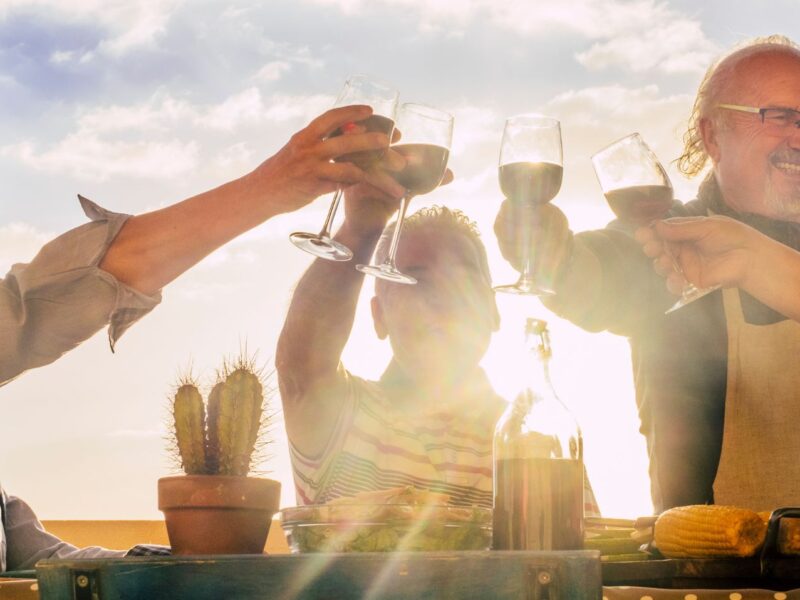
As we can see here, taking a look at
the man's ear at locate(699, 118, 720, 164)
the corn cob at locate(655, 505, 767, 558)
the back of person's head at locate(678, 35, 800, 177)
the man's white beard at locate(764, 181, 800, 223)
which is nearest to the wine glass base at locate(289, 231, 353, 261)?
the corn cob at locate(655, 505, 767, 558)

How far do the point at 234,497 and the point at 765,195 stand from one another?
1929mm

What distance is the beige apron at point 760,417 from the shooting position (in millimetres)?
2432

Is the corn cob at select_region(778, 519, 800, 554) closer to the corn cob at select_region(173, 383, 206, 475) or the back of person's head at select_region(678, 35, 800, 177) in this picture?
the corn cob at select_region(173, 383, 206, 475)

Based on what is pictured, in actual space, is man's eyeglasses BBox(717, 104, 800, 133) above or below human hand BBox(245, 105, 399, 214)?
above

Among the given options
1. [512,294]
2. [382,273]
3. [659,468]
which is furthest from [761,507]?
[382,273]

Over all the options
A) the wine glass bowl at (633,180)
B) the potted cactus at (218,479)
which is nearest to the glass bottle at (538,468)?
the potted cactus at (218,479)

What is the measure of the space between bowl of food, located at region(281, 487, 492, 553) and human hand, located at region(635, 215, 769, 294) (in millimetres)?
896

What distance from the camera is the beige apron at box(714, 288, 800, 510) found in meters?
2.43

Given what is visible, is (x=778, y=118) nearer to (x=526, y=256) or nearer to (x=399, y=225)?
(x=526, y=256)

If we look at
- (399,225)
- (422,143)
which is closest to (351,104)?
(422,143)

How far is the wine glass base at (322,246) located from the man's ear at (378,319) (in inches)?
33.3

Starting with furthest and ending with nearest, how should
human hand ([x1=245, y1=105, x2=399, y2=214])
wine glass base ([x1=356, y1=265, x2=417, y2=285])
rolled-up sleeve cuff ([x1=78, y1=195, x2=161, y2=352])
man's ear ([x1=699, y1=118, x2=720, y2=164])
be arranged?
man's ear ([x1=699, y1=118, x2=720, y2=164]) → wine glass base ([x1=356, y1=265, x2=417, y2=285]) → rolled-up sleeve cuff ([x1=78, y1=195, x2=161, y2=352]) → human hand ([x1=245, y1=105, x2=399, y2=214])

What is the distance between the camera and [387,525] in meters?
1.19

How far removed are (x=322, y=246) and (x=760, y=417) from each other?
4.35ft
